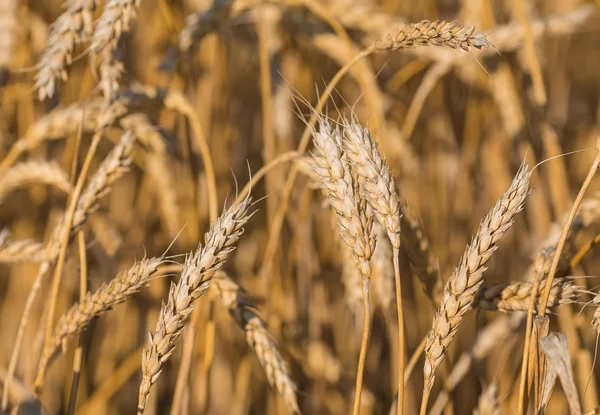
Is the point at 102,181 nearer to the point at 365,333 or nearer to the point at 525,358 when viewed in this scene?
the point at 365,333

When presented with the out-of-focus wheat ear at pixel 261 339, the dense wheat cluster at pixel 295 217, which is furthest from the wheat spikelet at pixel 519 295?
the out-of-focus wheat ear at pixel 261 339

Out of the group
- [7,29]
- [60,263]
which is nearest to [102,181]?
[60,263]

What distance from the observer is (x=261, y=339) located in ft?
2.73

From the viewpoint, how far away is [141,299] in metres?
1.47

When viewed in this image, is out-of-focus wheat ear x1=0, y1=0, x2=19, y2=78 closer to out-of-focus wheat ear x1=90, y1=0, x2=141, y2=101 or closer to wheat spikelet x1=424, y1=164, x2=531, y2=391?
out-of-focus wheat ear x1=90, y1=0, x2=141, y2=101

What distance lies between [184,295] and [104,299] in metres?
0.18

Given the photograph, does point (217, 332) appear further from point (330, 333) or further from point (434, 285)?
point (434, 285)

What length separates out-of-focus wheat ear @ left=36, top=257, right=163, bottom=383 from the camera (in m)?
0.69

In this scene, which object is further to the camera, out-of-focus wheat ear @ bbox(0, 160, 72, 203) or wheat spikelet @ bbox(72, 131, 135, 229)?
out-of-focus wheat ear @ bbox(0, 160, 72, 203)

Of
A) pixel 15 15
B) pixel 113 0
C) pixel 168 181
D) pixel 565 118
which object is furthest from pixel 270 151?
pixel 565 118

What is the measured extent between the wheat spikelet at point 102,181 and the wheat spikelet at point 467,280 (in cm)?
51

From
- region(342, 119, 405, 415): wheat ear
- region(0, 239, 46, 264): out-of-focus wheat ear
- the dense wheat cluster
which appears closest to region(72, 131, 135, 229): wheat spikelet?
the dense wheat cluster

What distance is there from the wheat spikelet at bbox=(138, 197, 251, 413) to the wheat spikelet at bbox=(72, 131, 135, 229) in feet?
0.94

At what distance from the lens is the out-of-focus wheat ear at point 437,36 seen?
0.63 m
